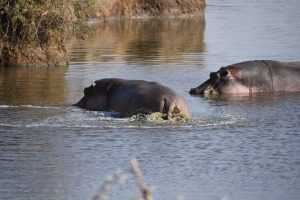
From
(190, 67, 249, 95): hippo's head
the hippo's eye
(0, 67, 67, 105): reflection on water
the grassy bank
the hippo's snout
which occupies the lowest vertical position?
(0, 67, 67, 105): reflection on water

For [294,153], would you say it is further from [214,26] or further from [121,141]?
[214,26]

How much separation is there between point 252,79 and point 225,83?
497mm

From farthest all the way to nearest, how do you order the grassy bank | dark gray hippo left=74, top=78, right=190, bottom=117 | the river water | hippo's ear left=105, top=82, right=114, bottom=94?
the grassy bank < hippo's ear left=105, top=82, right=114, bottom=94 < dark gray hippo left=74, top=78, right=190, bottom=117 < the river water

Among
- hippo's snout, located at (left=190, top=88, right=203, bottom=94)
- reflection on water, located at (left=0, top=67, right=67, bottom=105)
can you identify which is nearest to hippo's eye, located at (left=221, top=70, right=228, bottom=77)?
hippo's snout, located at (left=190, top=88, right=203, bottom=94)

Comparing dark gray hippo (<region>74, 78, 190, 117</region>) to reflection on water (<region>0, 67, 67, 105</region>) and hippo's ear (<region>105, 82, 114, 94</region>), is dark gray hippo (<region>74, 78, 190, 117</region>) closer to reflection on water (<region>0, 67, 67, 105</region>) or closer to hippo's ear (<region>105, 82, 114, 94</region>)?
hippo's ear (<region>105, 82, 114, 94</region>)

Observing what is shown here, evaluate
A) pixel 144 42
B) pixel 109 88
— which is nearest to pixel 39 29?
pixel 109 88

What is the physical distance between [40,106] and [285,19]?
21.0 metres

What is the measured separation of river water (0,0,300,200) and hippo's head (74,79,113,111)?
11.6 inches

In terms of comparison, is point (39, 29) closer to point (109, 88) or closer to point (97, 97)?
point (97, 97)

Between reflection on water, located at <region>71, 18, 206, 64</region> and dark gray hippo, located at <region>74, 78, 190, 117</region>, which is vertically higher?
dark gray hippo, located at <region>74, 78, 190, 117</region>

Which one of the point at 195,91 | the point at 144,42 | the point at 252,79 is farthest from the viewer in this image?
the point at 144,42

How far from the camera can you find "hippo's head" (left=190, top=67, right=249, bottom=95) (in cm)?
1617

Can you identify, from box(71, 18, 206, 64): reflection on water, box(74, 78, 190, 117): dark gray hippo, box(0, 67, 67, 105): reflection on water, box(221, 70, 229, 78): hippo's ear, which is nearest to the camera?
box(74, 78, 190, 117): dark gray hippo

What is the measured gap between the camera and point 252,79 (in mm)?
16422
